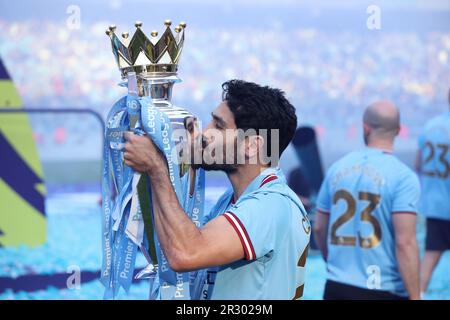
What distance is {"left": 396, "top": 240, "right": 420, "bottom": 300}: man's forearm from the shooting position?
13.0ft

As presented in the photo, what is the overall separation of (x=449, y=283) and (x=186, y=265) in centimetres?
477

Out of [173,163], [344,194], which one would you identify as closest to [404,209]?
[344,194]

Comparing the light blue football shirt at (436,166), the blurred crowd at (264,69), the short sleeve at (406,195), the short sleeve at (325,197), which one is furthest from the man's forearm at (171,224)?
the blurred crowd at (264,69)

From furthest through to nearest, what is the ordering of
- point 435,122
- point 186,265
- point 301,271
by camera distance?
point 435,122 < point 301,271 < point 186,265

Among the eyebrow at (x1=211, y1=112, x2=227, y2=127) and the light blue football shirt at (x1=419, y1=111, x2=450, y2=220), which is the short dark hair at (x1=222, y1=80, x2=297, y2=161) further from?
the light blue football shirt at (x1=419, y1=111, x2=450, y2=220)

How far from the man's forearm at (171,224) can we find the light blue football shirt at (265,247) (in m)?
0.13

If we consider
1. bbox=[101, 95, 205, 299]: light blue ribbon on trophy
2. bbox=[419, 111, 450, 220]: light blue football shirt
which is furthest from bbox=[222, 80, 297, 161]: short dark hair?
bbox=[419, 111, 450, 220]: light blue football shirt

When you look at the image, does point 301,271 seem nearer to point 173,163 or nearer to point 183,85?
point 173,163

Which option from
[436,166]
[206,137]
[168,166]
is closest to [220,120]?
[206,137]

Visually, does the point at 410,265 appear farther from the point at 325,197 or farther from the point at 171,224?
the point at 171,224

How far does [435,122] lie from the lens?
5.75 metres

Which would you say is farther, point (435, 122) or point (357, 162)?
point (435, 122)

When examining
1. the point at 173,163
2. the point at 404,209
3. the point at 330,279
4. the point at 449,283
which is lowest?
the point at 449,283

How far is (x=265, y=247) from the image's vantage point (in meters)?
2.32
